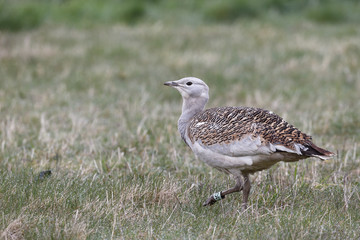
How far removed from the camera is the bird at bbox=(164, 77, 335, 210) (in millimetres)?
3985

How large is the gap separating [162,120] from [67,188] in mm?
3076

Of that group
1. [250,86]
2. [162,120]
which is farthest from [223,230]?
[250,86]

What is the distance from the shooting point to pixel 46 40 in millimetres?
12320

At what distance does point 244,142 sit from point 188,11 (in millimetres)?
12112

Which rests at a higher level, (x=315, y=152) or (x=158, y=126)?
(x=315, y=152)

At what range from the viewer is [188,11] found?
15828mm

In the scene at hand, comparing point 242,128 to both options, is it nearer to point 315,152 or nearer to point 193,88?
point 315,152

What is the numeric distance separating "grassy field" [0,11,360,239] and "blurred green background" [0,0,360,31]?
68 centimetres

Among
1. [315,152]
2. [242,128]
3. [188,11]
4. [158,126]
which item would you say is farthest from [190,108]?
[188,11]

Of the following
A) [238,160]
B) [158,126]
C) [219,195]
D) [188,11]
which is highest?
[238,160]

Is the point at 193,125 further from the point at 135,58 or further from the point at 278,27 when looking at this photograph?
the point at 278,27

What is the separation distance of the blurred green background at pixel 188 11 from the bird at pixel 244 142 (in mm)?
10457

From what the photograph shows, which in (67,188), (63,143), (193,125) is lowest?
(63,143)

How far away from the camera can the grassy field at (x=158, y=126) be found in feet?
12.8
